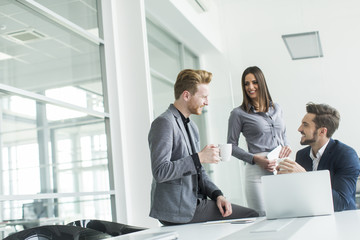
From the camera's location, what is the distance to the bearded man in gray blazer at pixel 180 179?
2.17 meters

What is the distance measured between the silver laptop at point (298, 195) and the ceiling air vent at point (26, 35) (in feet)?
6.90

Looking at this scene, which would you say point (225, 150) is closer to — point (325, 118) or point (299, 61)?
point (325, 118)

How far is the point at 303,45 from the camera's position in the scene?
436cm

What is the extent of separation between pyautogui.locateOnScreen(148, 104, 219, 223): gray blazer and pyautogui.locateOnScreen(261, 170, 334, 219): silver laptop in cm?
54

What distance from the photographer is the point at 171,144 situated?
2.26m

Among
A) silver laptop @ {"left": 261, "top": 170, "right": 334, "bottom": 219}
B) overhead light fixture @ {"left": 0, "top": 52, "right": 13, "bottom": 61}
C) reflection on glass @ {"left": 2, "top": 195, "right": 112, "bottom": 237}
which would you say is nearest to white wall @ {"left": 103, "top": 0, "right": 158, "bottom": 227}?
reflection on glass @ {"left": 2, "top": 195, "right": 112, "bottom": 237}

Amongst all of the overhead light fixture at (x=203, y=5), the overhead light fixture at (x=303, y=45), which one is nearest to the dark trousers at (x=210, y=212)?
the overhead light fixture at (x=303, y=45)

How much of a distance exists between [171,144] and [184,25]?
11.6ft

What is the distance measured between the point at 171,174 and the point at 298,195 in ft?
2.24

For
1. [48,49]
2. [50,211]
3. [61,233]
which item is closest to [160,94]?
[48,49]

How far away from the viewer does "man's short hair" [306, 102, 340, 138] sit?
2713mm

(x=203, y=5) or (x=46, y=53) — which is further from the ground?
(x=203, y=5)

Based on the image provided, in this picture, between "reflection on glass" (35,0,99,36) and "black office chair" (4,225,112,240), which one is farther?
"reflection on glass" (35,0,99,36)

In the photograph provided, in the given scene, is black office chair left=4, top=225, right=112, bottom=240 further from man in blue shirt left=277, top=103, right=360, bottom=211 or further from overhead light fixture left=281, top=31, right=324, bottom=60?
overhead light fixture left=281, top=31, right=324, bottom=60
